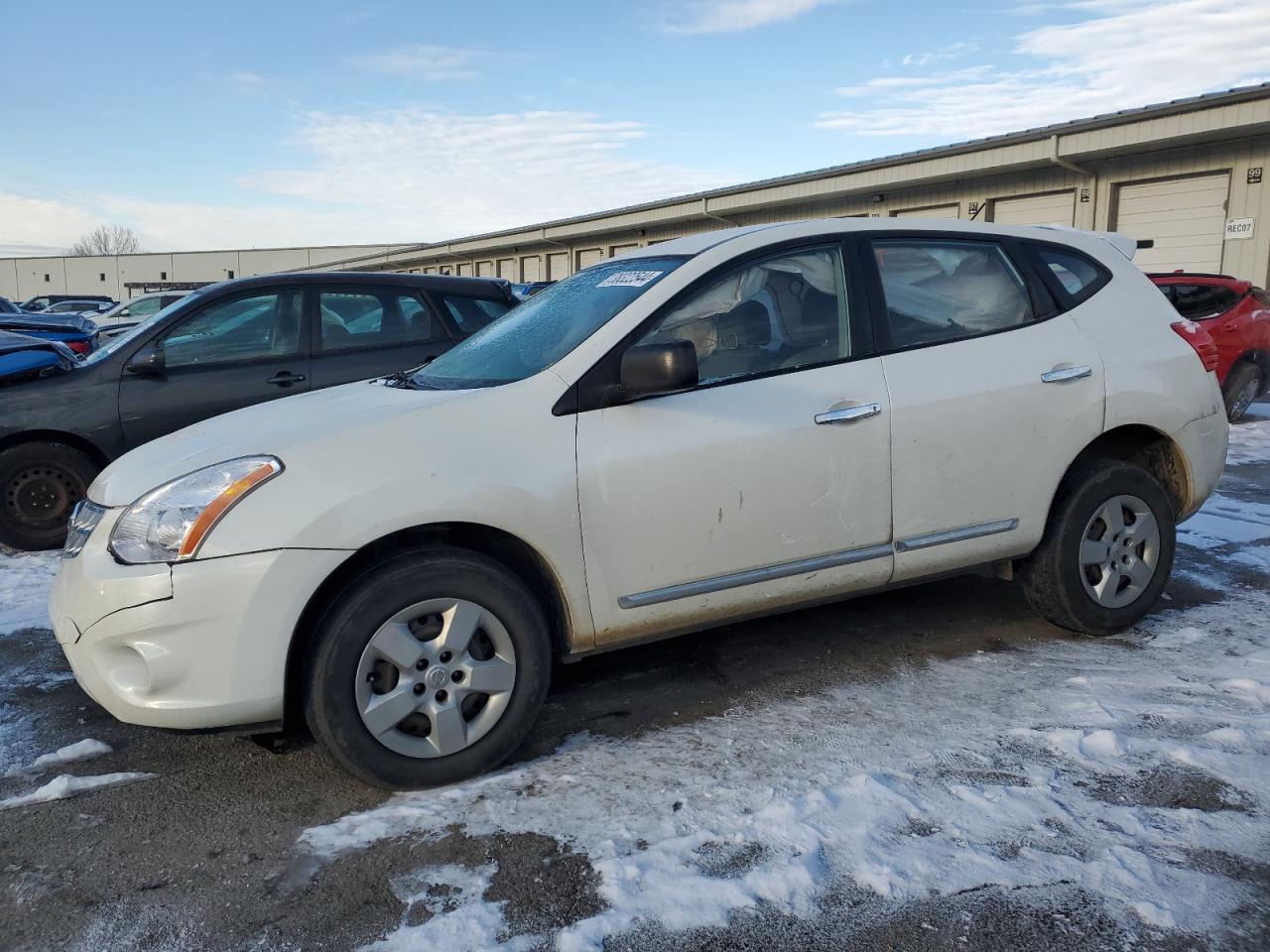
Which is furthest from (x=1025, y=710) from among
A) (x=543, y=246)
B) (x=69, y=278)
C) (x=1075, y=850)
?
(x=69, y=278)

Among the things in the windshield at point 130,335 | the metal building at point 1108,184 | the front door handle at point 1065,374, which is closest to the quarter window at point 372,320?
the windshield at point 130,335

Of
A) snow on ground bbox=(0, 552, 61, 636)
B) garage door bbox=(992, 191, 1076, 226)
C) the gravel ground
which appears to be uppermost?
garage door bbox=(992, 191, 1076, 226)

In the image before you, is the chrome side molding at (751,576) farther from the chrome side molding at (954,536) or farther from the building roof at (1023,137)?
the building roof at (1023,137)

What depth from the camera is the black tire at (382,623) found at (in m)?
2.94

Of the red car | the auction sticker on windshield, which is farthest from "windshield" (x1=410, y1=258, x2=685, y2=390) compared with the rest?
the red car

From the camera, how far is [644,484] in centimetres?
332

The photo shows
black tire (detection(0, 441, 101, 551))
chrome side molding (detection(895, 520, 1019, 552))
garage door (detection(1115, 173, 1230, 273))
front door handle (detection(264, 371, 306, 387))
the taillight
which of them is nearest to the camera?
chrome side molding (detection(895, 520, 1019, 552))

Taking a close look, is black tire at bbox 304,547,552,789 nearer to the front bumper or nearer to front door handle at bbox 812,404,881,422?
the front bumper

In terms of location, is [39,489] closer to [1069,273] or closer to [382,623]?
[382,623]

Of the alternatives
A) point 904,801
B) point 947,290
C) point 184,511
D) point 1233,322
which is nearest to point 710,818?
point 904,801

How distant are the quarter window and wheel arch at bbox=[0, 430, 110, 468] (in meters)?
1.59

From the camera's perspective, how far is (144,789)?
126 inches

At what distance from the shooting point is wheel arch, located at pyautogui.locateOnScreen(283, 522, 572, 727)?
9.98 ft

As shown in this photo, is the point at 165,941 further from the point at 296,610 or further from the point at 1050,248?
the point at 1050,248
